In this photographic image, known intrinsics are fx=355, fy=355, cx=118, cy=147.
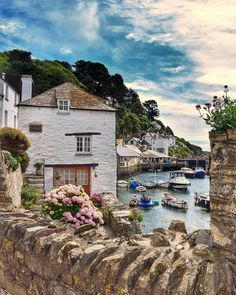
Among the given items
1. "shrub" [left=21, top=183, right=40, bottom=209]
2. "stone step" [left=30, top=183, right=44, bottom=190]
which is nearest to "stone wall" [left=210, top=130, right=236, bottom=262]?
"shrub" [left=21, top=183, right=40, bottom=209]

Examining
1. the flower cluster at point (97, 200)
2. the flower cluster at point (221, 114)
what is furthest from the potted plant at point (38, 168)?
the flower cluster at point (221, 114)

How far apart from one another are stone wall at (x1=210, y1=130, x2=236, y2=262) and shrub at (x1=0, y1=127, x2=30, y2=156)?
13488 mm

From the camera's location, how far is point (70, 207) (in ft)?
27.6

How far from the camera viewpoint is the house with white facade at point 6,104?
25.7m

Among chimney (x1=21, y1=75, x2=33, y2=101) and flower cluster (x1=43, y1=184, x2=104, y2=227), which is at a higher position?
chimney (x1=21, y1=75, x2=33, y2=101)

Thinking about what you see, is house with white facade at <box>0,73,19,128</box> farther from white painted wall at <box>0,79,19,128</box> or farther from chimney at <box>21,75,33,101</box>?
chimney at <box>21,75,33,101</box>

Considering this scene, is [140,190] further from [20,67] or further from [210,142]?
[210,142]

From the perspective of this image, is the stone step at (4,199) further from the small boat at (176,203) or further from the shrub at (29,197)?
the small boat at (176,203)

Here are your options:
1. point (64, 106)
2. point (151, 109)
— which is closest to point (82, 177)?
point (64, 106)

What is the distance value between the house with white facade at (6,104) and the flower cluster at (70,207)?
54.7 feet

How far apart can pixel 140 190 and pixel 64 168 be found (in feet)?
117

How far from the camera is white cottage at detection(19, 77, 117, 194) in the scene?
2209 cm

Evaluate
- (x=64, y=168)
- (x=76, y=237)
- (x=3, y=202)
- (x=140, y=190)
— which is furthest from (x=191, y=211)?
(x=76, y=237)

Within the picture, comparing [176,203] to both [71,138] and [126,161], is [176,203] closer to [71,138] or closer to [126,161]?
[71,138]
